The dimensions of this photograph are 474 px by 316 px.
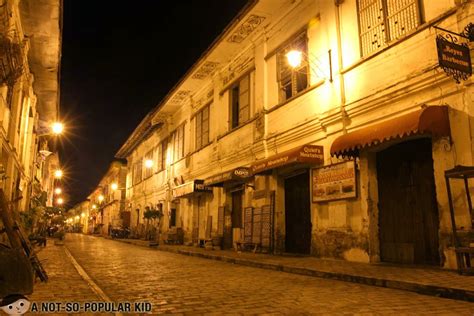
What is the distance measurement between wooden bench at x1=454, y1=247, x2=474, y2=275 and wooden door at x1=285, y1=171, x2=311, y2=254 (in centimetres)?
614

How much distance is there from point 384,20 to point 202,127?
43.0 ft

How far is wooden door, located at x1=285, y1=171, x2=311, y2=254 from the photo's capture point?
43.8 feet

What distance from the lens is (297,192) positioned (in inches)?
547

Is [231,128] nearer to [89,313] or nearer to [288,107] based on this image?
[288,107]

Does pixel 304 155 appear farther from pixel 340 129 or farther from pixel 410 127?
pixel 410 127

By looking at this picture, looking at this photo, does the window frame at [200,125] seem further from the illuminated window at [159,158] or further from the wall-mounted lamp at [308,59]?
the wall-mounted lamp at [308,59]

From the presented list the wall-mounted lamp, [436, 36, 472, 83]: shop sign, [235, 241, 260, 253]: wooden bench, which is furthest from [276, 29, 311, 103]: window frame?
[436, 36, 472, 83]: shop sign

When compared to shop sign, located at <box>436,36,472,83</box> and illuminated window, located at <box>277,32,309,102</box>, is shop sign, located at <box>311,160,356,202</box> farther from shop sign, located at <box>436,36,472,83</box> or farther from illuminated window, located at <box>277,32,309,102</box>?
shop sign, located at <box>436,36,472,83</box>

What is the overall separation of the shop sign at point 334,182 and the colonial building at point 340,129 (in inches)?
1.4

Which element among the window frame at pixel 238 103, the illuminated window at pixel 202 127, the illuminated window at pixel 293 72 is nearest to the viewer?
the illuminated window at pixel 293 72

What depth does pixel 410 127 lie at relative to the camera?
8.12 metres

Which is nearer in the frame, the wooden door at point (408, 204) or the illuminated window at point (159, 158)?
the wooden door at point (408, 204)

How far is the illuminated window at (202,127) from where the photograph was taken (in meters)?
21.5

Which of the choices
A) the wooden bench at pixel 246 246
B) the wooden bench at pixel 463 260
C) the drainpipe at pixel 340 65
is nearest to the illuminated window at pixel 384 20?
the drainpipe at pixel 340 65
